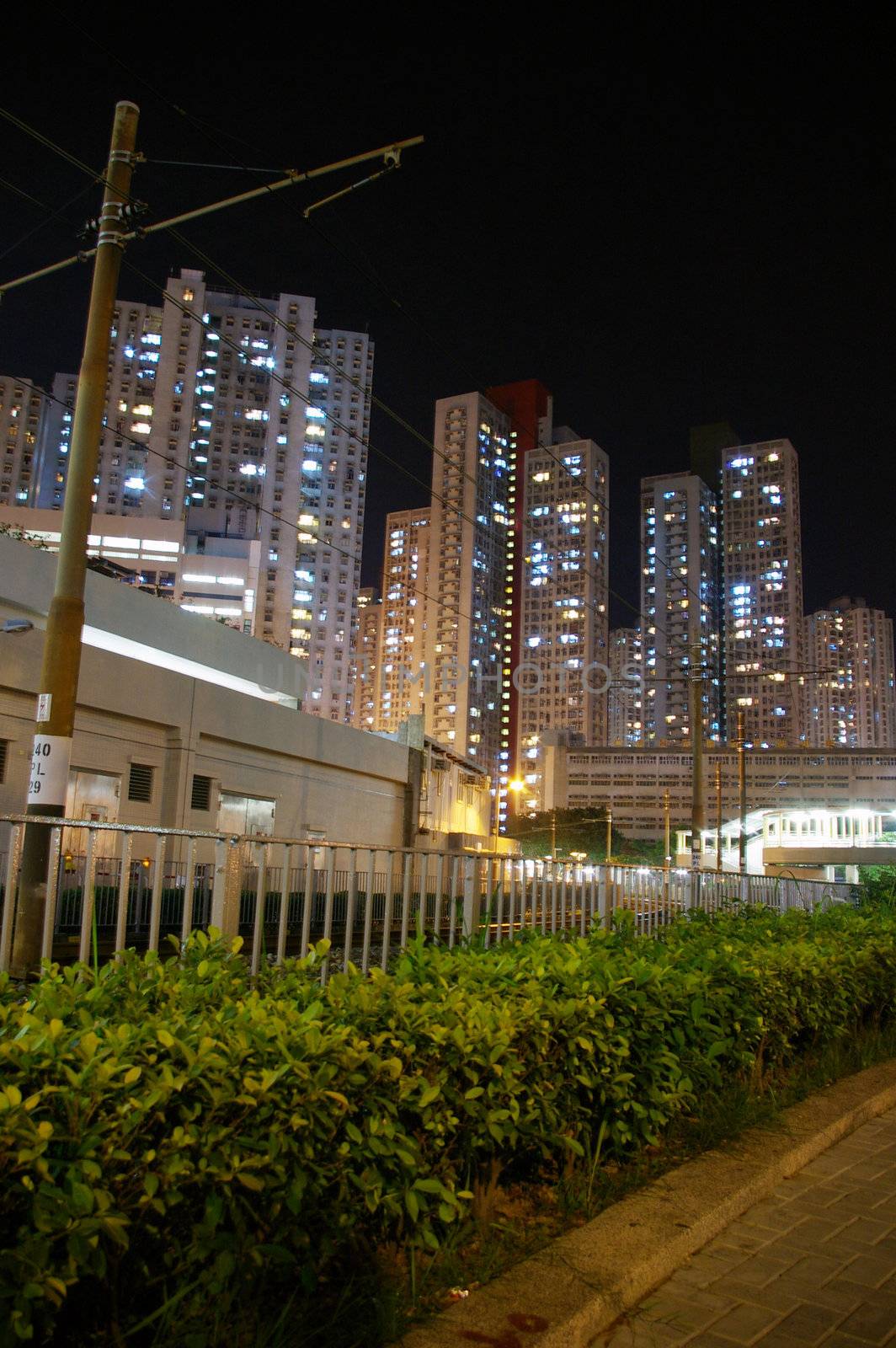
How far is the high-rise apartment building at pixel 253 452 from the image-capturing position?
453 feet

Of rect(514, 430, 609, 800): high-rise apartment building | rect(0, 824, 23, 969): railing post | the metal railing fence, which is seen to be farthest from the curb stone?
rect(514, 430, 609, 800): high-rise apartment building

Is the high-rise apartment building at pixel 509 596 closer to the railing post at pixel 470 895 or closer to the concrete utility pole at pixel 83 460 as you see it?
the concrete utility pole at pixel 83 460

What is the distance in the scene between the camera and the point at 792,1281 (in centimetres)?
404

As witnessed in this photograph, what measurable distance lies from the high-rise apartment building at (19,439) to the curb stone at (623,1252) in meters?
159

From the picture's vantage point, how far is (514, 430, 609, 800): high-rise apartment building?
174 m

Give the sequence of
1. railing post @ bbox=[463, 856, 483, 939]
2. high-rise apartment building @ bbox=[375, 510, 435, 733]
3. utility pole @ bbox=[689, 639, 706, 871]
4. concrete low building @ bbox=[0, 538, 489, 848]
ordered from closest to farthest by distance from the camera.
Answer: railing post @ bbox=[463, 856, 483, 939] < concrete low building @ bbox=[0, 538, 489, 848] < utility pole @ bbox=[689, 639, 706, 871] < high-rise apartment building @ bbox=[375, 510, 435, 733]

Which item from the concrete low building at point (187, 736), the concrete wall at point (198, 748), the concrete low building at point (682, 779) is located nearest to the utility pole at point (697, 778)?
the concrete low building at point (187, 736)

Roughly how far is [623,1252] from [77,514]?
834 centimetres

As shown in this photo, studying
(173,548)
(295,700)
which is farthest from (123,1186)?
(173,548)

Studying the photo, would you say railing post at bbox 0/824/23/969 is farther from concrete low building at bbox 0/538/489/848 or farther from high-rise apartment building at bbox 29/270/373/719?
high-rise apartment building at bbox 29/270/373/719

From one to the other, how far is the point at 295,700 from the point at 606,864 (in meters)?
31.7

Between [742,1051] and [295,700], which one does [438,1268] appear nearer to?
[742,1051]

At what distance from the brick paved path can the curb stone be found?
0.09m

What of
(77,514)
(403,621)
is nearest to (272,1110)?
(77,514)
